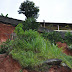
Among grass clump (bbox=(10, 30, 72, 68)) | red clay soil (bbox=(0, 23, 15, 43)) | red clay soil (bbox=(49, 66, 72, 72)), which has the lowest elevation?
red clay soil (bbox=(49, 66, 72, 72))

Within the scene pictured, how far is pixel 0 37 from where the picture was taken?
7.18 meters

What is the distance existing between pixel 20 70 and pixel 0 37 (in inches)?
152

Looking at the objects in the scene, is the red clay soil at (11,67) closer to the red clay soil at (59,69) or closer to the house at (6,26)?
the red clay soil at (59,69)

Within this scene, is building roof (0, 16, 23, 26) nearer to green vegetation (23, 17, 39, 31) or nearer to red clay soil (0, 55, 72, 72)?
green vegetation (23, 17, 39, 31)

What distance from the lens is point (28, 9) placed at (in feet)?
34.7

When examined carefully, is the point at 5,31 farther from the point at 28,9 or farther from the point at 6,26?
the point at 28,9

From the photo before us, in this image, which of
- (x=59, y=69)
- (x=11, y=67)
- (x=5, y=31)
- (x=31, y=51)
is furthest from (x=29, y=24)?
(x=59, y=69)

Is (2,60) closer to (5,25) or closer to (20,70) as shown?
(20,70)

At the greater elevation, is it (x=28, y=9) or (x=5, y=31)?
(x=28, y=9)

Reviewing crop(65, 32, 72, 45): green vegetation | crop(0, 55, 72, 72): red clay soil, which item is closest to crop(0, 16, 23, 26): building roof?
crop(0, 55, 72, 72): red clay soil

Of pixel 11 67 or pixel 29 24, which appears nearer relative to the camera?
pixel 11 67

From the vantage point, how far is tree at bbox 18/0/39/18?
10.6 m

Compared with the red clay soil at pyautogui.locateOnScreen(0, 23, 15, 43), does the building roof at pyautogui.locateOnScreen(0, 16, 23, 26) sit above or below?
above

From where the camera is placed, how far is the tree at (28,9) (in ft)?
34.7
